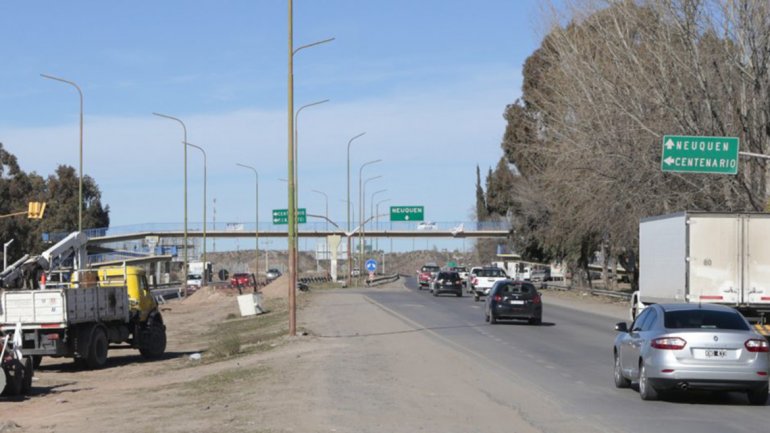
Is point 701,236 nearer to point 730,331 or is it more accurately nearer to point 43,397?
point 730,331

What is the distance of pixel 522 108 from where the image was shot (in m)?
78.5

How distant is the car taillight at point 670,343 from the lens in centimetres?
1519

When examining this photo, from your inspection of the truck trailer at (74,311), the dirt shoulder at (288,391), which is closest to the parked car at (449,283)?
the dirt shoulder at (288,391)

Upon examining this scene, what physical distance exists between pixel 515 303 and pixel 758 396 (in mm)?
21576

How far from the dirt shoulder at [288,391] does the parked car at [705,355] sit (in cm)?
171

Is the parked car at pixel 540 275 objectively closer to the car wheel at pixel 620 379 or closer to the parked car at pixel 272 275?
the parked car at pixel 272 275

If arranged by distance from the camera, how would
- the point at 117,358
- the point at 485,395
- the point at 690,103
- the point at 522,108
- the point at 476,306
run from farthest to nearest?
the point at 522,108 → the point at 476,306 → the point at 690,103 → the point at 117,358 → the point at 485,395

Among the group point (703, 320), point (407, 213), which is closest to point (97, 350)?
point (703, 320)

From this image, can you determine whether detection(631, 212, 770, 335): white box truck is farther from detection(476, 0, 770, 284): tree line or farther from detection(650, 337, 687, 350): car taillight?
detection(476, 0, 770, 284): tree line

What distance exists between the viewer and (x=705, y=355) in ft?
49.5

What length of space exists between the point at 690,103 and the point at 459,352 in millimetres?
23422

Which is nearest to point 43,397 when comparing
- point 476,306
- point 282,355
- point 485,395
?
point 282,355

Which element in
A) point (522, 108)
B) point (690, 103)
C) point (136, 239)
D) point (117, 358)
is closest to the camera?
point (117, 358)

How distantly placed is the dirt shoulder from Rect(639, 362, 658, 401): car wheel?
59.4 inches
